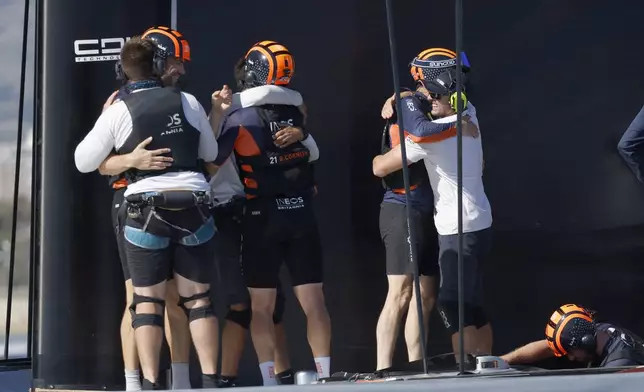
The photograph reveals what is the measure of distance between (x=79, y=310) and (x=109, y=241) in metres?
0.32

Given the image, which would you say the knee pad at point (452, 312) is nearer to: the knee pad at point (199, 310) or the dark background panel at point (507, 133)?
the dark background panel at point (507, 133)

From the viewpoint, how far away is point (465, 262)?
16.6 feet

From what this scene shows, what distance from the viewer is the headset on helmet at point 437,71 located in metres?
5.01

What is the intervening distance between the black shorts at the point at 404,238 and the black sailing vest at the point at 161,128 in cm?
101

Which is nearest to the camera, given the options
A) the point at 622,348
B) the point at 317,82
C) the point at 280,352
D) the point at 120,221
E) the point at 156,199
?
the point at 156,199

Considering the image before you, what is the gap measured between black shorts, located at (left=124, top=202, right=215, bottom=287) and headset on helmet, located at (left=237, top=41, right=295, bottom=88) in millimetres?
714

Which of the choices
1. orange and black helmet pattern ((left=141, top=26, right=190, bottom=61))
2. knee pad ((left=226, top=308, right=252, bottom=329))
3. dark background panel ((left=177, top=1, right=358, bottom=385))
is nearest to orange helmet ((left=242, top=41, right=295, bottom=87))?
orange and black helmet pattern ((left=141, top=26, right=190, bottom=61))

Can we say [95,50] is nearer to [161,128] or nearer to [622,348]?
[161,128]

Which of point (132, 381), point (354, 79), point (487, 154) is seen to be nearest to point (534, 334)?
point (487, 154)

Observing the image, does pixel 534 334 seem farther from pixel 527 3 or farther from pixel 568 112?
pixel 527 3

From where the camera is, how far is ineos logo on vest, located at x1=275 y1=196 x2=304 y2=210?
511 centimetres

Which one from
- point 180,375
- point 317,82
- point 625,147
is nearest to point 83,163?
point 180,375

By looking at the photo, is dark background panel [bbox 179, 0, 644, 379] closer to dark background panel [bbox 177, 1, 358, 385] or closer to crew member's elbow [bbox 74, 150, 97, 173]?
dark background panel [bbox 177, 1, 358, 385]

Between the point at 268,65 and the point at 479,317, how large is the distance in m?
1.40
